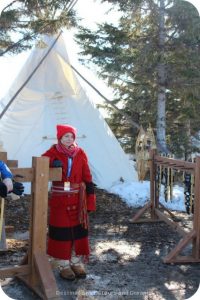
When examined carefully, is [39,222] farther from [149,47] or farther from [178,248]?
[149,47]

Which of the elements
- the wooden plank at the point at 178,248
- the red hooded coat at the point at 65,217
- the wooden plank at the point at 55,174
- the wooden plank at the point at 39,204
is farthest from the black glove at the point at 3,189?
the wooden plank at the point at 178,248

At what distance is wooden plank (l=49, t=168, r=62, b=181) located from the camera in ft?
11.3

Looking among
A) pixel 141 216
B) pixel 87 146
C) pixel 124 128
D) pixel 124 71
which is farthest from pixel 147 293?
pixel 124 128

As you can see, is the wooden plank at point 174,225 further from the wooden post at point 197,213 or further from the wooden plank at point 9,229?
the wooden plank at point 9,229

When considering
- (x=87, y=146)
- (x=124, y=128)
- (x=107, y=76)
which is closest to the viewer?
(x=87, y=146)

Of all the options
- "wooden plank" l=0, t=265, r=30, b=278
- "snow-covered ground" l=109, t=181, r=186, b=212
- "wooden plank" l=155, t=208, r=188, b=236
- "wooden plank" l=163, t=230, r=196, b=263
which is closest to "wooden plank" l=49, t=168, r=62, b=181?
"wooden plank" l=0, t=265, r=30, b=278

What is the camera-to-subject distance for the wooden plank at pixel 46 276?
10.4ft

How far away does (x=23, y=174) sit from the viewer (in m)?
3.27

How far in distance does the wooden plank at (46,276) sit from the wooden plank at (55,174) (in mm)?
636

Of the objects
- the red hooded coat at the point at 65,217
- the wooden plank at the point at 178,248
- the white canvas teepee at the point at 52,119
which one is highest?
the white canvas teepee at the point at 52,119

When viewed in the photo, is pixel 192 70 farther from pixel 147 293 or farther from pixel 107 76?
pixel 147 293

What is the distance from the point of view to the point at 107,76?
11000 millimetres

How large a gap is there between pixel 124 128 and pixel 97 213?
24.9ft

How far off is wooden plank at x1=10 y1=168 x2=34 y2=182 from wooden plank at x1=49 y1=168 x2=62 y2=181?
0.20 metres
